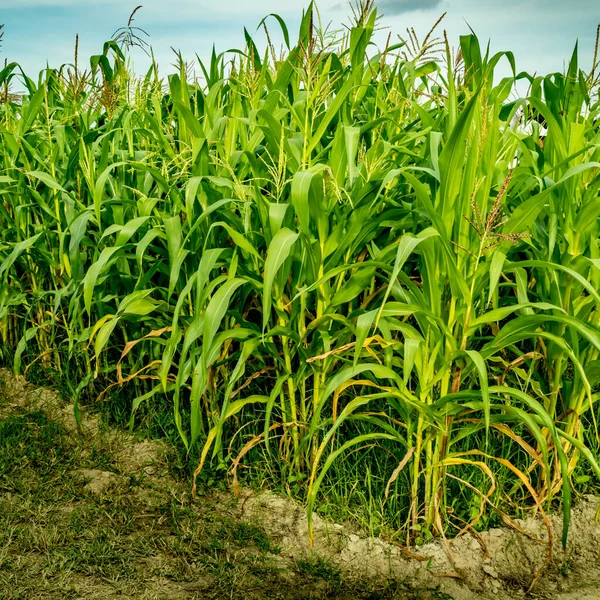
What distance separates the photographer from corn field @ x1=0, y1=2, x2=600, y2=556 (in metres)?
1.84

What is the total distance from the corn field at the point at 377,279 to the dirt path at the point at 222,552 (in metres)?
0.12

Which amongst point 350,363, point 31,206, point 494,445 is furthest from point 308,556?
point 31,206

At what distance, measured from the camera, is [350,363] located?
200 centimetres

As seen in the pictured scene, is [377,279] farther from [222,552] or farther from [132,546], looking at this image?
[132,546]

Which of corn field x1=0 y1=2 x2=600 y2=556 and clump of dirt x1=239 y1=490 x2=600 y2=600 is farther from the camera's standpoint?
clump of dirt x1=239 y1=490 x2=600 y2=600

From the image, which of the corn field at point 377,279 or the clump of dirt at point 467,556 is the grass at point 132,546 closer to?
the clump of dirt at point 467,556

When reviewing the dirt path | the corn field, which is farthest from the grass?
the corn field

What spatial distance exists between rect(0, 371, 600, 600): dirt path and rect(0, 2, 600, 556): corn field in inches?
4.8

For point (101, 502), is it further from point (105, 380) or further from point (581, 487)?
point (581, 487)

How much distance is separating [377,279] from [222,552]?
1087 mm

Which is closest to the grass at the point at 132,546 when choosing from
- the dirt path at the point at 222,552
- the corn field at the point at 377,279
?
the dirt path at the point at 222,552

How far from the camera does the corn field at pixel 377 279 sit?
6.02 feet

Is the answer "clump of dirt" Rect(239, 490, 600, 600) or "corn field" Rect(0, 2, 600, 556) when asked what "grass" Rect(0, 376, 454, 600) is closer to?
"clump of dirt" Rect(239, 490, 600, 600)

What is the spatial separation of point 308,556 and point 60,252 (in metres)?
1.76
